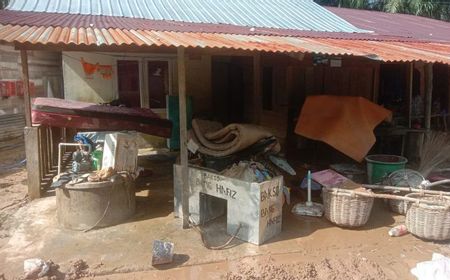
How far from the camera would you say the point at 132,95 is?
9898 mm

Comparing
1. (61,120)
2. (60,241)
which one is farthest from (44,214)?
(61,120)

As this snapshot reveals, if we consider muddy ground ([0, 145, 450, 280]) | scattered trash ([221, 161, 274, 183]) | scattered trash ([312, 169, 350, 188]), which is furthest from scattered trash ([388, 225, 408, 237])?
scattered trash ([221, 161, 274, 183])

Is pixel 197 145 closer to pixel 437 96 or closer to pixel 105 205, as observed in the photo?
pixel 105 205

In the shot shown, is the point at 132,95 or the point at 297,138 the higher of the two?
the point at 132,95

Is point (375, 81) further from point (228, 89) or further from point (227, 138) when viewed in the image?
point (227, 138)

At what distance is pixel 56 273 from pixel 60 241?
80 centimetres

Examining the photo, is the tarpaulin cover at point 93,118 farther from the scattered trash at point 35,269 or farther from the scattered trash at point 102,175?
→ the scattered trash at point 35,269

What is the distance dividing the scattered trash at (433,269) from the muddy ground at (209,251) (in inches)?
4.1

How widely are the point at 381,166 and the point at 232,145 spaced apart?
2.69 metres

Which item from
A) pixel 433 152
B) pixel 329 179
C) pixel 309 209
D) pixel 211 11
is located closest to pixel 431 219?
pixel 329 179

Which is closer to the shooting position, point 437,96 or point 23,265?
point 23,265

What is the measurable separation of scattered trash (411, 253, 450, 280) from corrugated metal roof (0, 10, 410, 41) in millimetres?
4282

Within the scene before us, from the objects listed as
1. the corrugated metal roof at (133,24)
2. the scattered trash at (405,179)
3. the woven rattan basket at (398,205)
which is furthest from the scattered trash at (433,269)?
the corrugated metal roof at (133,24)

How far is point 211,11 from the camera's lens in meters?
8.14
